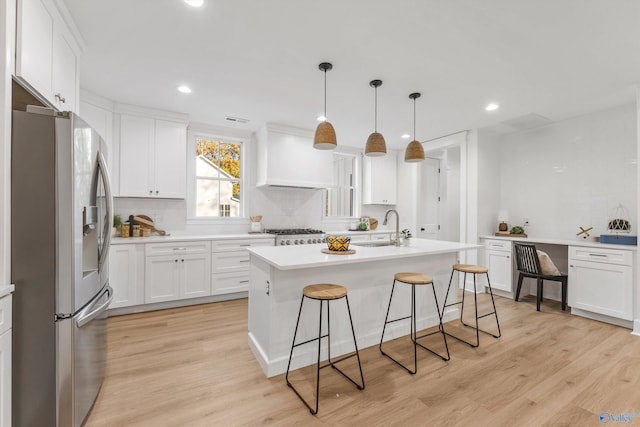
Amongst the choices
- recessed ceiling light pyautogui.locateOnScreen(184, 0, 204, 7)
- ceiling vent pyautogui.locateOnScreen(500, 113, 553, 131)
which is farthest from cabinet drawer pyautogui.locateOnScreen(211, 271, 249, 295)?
ceiling vent pyautogui.locateOnScreen(500, 113, 553, 131)

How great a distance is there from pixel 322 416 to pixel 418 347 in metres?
1.27

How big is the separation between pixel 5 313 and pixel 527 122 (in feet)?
18.4

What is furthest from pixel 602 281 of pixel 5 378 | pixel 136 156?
pixel 136 156

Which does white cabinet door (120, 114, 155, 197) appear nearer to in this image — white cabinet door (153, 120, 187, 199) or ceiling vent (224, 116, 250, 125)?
white cabinet door (153, 120, 187, 199)

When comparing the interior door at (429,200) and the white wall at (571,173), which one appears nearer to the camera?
→ the white wall at (571,173)

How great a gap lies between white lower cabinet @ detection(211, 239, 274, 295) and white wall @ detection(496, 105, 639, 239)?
389 cm

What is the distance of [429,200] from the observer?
605cm

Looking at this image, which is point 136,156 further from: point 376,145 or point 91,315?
point 376,145

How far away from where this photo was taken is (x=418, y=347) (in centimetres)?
265

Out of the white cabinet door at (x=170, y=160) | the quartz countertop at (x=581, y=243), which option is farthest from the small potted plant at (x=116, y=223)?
the quartz countertop at (x=581, y=243)

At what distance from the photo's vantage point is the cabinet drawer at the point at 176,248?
3.50 metres

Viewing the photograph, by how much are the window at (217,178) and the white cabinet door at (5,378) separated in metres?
3.22

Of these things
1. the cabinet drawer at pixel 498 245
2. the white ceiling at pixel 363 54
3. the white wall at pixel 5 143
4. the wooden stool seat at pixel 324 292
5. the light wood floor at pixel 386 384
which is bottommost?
the light wood floor at pixel 386 384

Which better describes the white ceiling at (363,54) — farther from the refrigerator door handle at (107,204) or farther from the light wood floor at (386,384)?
the light wood floor at (386,384)
